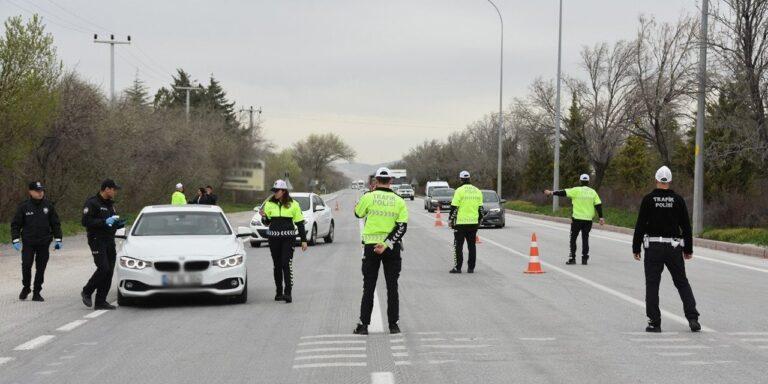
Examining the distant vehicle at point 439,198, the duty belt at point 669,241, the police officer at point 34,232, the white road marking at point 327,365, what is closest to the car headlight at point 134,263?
the police officer at point 34,232

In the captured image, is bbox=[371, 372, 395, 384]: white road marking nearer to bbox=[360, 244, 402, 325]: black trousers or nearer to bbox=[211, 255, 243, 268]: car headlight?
bbox=[360, 244, 402, 325]: black trousers

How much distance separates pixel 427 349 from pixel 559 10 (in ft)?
132

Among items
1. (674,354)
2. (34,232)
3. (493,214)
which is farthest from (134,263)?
(493,214)

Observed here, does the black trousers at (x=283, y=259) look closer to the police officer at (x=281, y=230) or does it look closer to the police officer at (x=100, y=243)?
the police officer at (x=281, y=230)

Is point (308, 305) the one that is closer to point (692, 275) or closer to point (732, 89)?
point (692, 275)

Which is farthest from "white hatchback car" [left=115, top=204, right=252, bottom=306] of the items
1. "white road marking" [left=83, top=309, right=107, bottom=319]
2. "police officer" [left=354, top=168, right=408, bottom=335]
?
"police officer" [left=354, top=168, right=408, bottom=335]

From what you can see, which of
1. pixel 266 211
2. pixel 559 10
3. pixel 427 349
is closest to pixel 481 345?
pixel 427 349

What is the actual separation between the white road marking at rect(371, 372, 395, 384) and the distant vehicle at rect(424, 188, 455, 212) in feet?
153

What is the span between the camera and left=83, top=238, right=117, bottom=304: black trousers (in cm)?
1169

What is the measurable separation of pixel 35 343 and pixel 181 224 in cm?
419

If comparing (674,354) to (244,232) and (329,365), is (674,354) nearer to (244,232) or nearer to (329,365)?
(329,365)

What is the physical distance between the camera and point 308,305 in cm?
1188

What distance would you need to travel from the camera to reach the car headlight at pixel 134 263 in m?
11.5

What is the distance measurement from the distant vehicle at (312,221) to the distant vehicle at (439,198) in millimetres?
28029
